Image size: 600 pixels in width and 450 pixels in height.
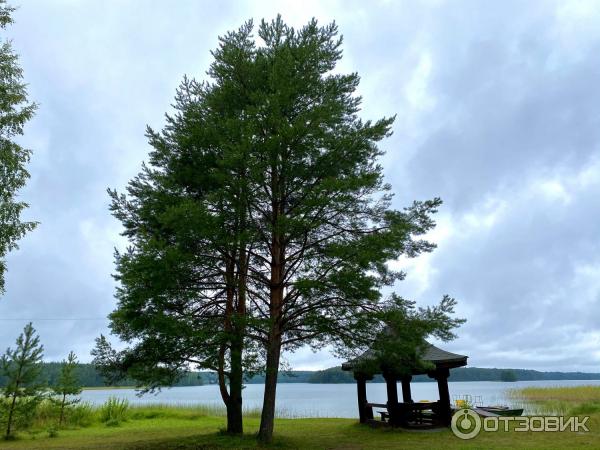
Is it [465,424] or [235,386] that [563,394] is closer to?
[465,424]

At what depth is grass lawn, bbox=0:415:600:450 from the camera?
12883 mm

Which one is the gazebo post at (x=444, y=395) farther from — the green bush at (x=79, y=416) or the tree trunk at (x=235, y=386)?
the green bush at (x=79, y=416)

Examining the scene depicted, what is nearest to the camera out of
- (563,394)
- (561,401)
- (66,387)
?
(66,387)

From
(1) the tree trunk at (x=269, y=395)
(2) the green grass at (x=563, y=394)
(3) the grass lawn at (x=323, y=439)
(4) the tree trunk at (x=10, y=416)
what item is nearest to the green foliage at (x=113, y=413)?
Answer: (3) the grass lawn at (x=323, y=439)

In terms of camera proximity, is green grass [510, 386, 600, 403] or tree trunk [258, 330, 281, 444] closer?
tree trunk [258, 330, 281, 444]

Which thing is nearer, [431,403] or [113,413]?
[431,403]

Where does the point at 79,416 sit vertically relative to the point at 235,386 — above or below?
below

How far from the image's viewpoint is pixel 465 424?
16.5 metres

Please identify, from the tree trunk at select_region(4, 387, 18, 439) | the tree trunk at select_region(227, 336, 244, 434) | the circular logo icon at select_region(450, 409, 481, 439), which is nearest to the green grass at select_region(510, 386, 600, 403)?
the circular logo icon at select_region(450, 409, 481, 439)

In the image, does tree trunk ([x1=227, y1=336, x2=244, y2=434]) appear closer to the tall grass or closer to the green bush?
the green bush

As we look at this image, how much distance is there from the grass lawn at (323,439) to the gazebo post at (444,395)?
34.6 inches
